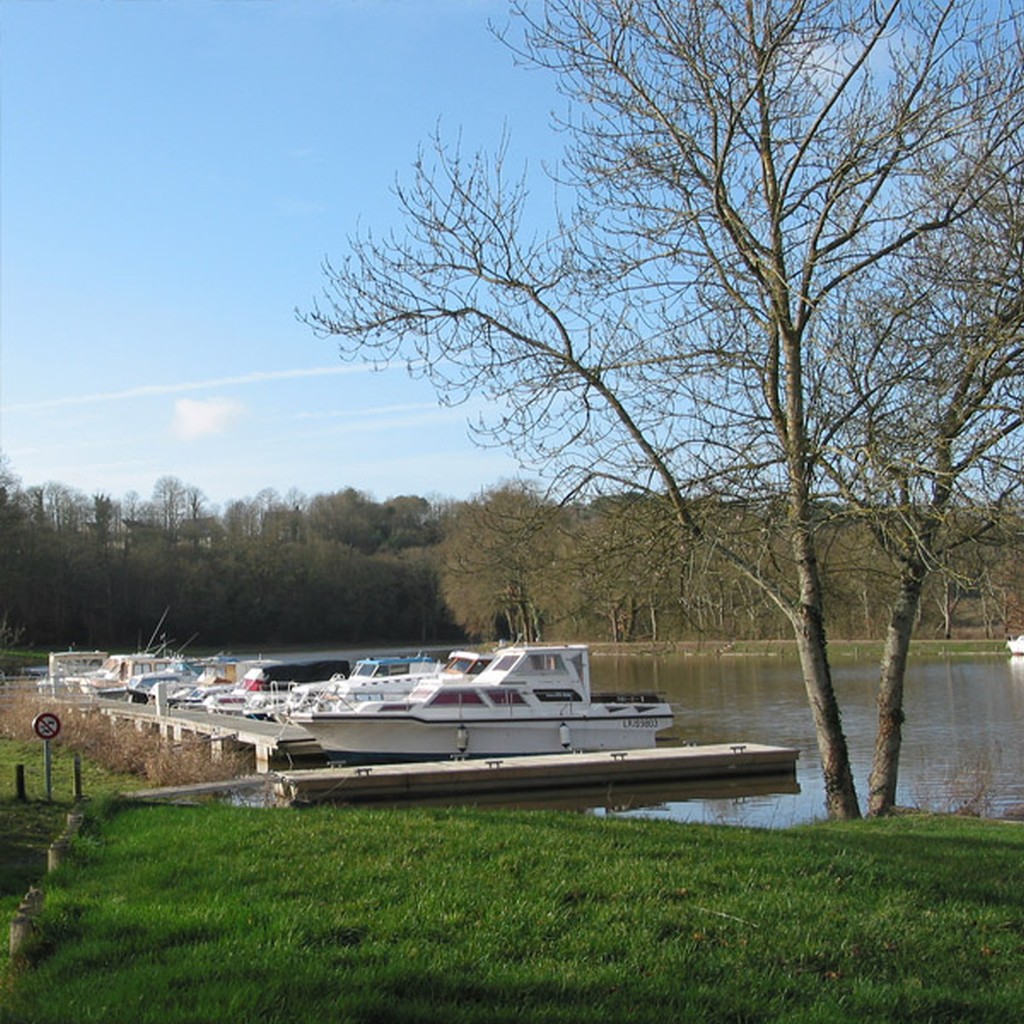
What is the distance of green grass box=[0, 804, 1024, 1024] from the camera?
521 cm

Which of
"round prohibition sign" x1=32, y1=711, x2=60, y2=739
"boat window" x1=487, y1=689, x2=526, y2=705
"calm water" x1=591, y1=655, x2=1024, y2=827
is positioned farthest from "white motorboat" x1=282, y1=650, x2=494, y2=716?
"round prohibition sign" x1=32, y1=711, x2=60, y2=739

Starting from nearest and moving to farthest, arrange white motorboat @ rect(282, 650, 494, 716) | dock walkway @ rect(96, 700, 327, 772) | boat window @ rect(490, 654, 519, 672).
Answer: dock walkway @ rect(96, 700, 327, 772) → boat window @ rect(490, 654, 519, 672) → white motorboat @ rect(282, 650, 494, 716)

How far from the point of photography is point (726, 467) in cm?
1303

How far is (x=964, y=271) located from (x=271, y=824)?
29.8 feet

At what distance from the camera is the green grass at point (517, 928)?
205 inches

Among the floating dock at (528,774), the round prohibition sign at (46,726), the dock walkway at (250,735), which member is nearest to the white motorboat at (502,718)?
the dock walkway at (250,735)

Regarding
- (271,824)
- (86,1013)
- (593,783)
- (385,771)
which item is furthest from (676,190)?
(593,783)

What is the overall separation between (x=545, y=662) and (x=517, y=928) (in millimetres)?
24282

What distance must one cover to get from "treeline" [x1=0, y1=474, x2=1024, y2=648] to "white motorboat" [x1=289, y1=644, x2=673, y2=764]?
4.39 ft

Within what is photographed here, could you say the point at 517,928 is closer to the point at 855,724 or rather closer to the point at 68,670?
the point at 855,724

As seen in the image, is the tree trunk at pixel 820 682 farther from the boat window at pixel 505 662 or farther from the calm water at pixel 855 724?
the boat window at pixel 505 662

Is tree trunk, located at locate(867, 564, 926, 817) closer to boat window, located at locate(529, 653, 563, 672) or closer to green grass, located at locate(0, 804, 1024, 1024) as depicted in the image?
green grass, located at locate(0, 804, 1024, 1024)

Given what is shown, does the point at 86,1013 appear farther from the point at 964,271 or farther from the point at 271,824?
the point at 964,271

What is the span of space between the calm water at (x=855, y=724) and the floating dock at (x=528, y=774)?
1.01m
